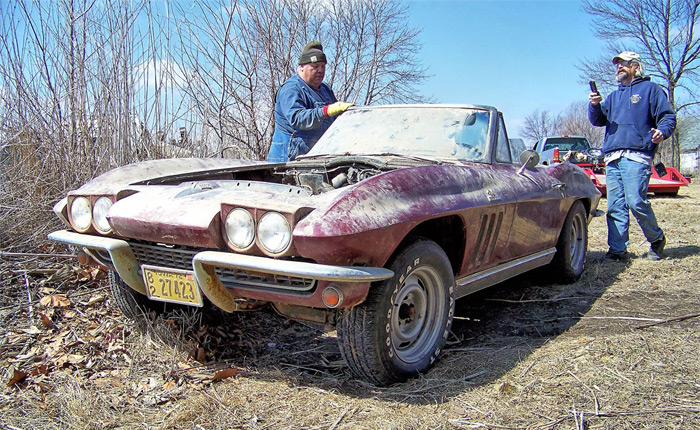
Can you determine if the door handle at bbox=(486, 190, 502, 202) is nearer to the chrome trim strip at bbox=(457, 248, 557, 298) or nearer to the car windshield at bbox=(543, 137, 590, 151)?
the chrome trim strip at bbox=(457, 248, 557, 298)

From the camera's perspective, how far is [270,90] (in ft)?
23.9

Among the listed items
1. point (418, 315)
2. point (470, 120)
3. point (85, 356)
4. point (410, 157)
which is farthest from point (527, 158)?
point (85, 356)

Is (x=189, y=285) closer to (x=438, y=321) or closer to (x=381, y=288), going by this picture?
(x=381, y=288)

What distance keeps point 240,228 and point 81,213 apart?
1127 millimetres

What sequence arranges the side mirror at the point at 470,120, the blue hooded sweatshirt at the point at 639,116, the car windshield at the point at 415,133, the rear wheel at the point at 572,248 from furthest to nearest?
1. the blue hooded sweatshirt at the point at 639,116
2. the rear wheel at the point at 572,248
3. the side mirror at the point at 470,120
4. the car windshield at the point at 415,133

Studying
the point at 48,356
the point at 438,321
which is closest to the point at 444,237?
the point at 438,321

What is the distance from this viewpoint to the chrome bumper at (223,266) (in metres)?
2.17

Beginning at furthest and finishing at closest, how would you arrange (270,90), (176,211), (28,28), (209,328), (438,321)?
1. (270,90)
2. (28,28)
3. (209,328)
4. (438,321)
5. (176,211)

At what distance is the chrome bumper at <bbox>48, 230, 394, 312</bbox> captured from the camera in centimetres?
217

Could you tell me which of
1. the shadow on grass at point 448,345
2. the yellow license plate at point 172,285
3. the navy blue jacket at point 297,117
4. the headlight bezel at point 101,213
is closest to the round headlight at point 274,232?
the yellow license plate at point 172,285

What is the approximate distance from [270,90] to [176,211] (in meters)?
5.05

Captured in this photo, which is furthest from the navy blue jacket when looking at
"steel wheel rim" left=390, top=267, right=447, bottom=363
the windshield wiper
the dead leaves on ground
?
"steel wheel rim" left=390, top=267, right=447, bottom=363

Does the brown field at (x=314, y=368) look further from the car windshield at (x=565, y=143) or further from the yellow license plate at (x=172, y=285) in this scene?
the car windshield at (x=565, y=143)

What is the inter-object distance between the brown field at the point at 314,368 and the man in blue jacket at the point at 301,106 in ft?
5.56
